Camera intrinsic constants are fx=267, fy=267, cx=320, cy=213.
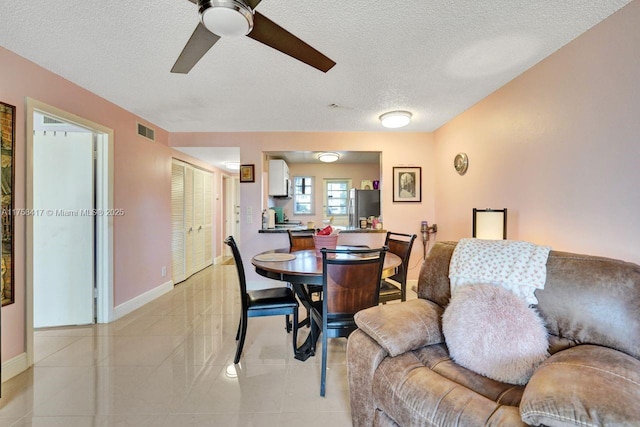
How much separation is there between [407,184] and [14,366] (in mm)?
4324

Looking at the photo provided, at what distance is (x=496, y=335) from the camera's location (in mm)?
1135

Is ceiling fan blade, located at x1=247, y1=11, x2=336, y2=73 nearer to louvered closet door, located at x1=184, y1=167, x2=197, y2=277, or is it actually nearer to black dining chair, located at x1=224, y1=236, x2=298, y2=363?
black dining chair, located at x1=224, y1=236, x2=298, y2=363

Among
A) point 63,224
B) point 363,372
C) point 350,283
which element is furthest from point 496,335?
point 63,224

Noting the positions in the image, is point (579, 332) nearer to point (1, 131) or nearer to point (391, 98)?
point (391, 98)

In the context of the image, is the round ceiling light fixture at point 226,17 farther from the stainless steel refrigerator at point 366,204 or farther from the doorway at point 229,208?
the doorway at point 229,208

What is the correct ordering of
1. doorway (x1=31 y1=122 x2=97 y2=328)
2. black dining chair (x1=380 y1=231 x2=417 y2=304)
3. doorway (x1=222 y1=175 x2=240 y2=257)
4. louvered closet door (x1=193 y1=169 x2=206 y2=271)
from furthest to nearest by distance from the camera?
doorway (x1=222 y1=175 x2=240 y2=257), louvered closet door (x1=193 y1=169 x2=206 y2=271), doorway (x1=31 y1=122 x2=97 y2=328), black dining chair (x1=380 y1=231 x2=417 y2=304)

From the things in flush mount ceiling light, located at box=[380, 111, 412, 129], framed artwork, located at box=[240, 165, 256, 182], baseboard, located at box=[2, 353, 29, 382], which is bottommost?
baseboard, located at box=[2, 353, 29, 382]

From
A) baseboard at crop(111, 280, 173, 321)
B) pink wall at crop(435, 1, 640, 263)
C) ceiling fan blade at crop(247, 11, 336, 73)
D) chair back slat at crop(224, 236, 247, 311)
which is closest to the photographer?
ceiling fan blade at crop(247, 11, 336, 73)

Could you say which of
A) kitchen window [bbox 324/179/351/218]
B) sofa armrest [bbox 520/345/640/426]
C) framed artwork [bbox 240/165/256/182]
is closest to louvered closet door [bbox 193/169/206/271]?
framed artwork [bbox 240/165/256/182]

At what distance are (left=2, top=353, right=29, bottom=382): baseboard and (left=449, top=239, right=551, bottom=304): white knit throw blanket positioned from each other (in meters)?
2.98

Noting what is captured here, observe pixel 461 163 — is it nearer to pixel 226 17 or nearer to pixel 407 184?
pixel 407 184

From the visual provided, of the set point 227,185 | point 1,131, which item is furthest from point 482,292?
point 227,185

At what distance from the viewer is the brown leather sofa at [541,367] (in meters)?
0.79

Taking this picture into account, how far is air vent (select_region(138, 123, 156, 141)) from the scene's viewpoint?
3.31 meters
